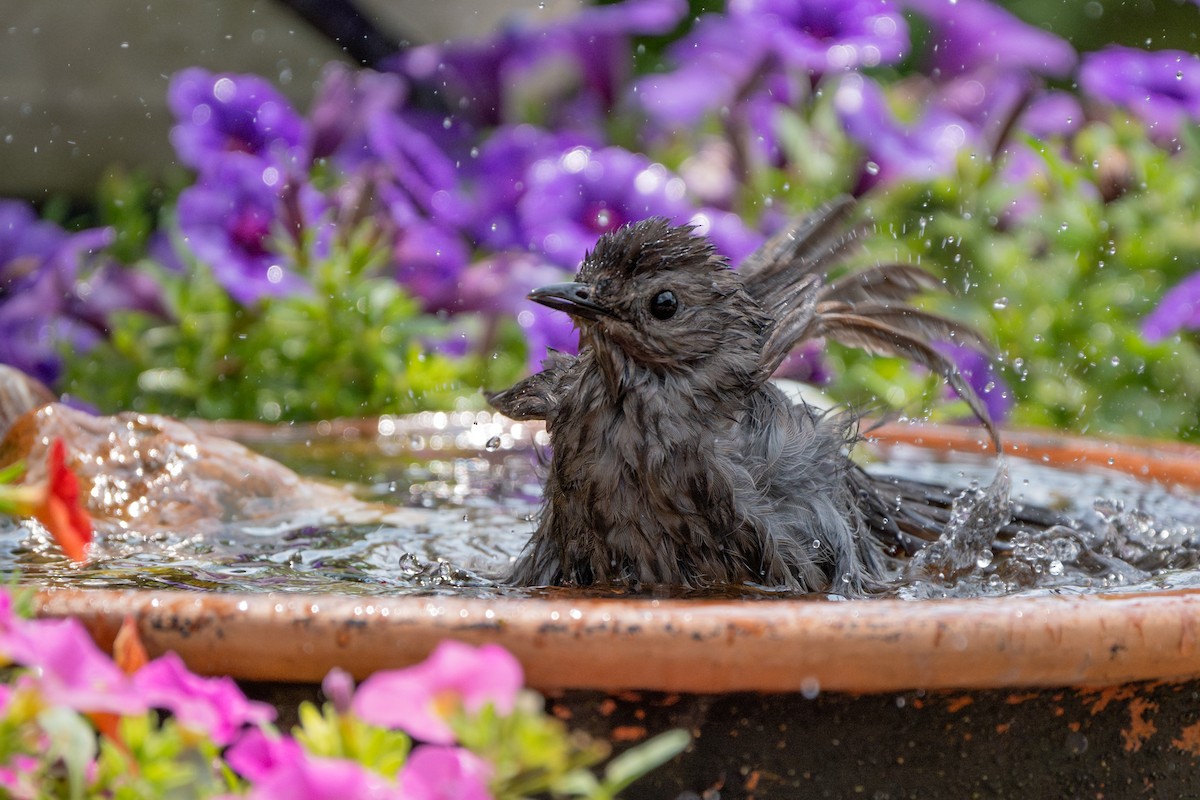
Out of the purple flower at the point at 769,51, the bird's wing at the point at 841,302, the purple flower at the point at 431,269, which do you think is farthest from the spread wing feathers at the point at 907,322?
the purple flower at the point at 769,51

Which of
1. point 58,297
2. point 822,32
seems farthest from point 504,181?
point 58,297

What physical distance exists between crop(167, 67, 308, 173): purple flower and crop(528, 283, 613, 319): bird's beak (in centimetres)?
267

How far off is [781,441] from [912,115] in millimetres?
3796

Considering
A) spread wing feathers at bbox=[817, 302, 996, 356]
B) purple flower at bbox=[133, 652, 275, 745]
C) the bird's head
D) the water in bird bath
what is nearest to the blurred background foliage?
the water in bird bath

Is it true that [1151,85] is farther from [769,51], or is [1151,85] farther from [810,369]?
[810,369]

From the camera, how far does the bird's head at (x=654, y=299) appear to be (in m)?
2.37

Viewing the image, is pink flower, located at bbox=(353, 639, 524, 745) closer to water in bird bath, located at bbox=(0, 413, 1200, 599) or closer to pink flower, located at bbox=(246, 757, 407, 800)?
pink flower, located at bbox=(246, 757, 407, 800)

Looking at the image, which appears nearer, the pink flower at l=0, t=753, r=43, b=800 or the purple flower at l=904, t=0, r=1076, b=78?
the pink flower at l=0, t=753, r=43, b=800

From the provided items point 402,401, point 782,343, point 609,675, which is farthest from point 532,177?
point 609,675

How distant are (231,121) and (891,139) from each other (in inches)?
88.3

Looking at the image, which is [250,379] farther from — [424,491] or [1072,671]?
[1072,671]

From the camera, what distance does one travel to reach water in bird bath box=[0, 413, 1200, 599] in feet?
7.70

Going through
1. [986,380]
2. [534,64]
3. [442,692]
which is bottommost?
[986,380]

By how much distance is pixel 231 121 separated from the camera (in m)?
4.88
